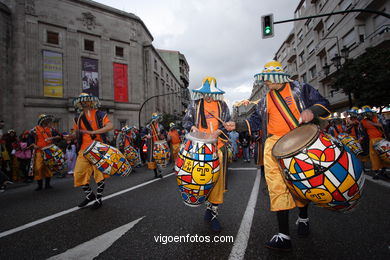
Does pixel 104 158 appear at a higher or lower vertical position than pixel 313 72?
lower

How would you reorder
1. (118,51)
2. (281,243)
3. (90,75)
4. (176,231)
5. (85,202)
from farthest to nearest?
(118,51) < (90,75) < (85,202) < (176,231) < (281,243)

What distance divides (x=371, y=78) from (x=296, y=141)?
12.4 m

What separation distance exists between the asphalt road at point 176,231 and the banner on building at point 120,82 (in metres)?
24.4

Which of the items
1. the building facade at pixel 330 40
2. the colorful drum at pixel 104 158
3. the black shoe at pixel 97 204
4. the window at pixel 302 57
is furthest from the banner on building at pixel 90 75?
the window at pixel 302 57

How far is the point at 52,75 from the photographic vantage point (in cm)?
2223

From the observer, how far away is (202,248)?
2.22m

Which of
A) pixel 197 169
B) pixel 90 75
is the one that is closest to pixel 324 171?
pixel 197 169

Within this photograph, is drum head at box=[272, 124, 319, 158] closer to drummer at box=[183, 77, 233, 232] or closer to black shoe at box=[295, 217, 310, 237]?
drummer at box=[183, 77, 233, 232]

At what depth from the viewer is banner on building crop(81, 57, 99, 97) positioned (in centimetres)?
2416

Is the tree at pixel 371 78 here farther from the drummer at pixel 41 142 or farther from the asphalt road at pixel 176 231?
the drummer at pixel 41 142

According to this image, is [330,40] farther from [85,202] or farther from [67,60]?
[67,60]

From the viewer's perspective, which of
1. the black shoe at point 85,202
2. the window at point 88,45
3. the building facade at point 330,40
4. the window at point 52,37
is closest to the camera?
the black shoe at point 85,202

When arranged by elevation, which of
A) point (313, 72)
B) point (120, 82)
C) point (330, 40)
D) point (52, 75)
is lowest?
point (52, 75)

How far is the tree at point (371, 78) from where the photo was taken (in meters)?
10.1
